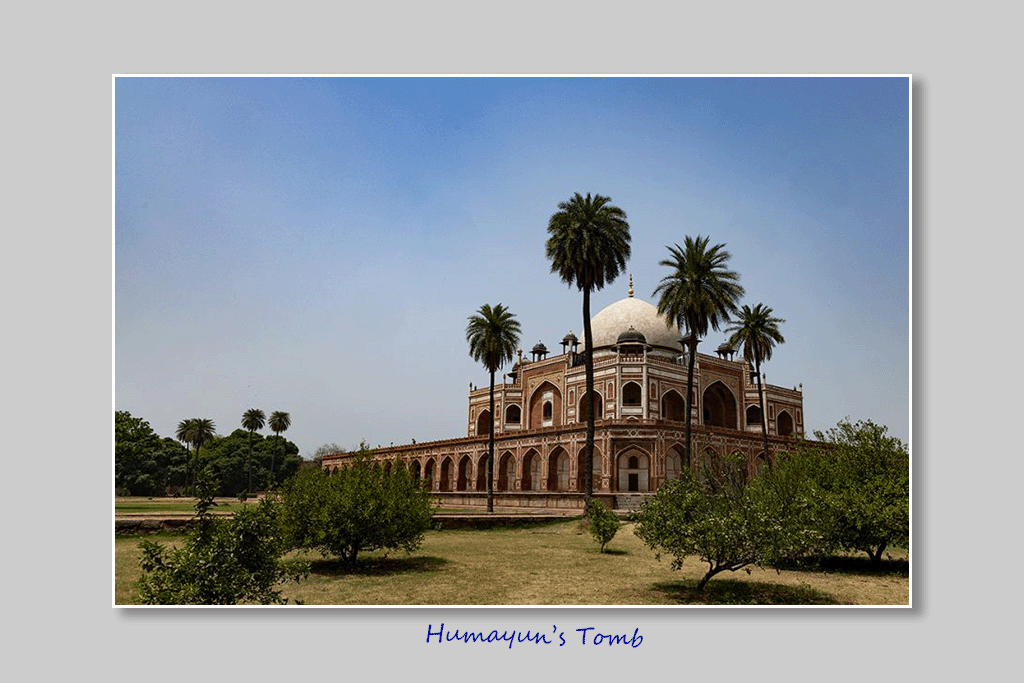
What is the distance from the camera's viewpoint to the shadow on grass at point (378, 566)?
48.3ft

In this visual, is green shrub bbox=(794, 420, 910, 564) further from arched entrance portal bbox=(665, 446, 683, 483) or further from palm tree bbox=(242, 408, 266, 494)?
palm tree bbox=(242, 408, 266, 494)

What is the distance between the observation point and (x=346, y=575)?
14.5m

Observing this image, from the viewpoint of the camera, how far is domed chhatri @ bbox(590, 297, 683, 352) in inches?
2174

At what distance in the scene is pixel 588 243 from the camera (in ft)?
84.6

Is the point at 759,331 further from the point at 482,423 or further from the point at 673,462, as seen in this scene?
the point at 482,423

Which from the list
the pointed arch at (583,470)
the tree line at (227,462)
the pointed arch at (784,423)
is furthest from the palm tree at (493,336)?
the pointed arch at (784,423)

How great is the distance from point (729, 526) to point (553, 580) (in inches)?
154

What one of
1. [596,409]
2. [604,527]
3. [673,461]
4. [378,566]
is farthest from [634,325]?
[378,566]

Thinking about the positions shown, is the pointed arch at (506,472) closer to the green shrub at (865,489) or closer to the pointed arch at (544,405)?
the pointed arch at (544,405)

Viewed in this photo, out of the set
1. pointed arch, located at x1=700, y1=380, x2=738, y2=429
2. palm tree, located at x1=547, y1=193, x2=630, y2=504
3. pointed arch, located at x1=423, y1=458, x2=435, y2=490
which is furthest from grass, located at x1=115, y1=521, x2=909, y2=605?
pointed arch, located at x1=423, y1=458, x2=435, y2=490

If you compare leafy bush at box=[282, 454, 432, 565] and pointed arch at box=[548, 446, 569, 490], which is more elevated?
leafy bush at box=[282, 454, 432, 565]

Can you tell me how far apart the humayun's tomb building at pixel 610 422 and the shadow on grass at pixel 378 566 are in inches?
717

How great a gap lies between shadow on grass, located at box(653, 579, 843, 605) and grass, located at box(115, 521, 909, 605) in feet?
0.06

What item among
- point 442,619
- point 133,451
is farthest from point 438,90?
point 133,451
